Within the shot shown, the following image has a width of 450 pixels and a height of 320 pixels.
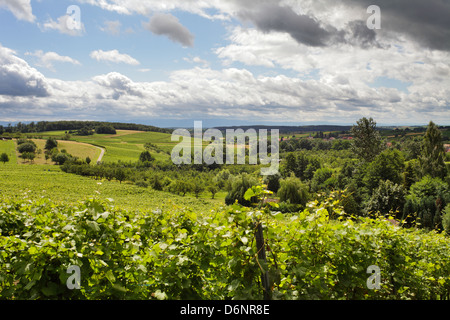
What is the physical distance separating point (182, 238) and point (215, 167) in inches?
4234

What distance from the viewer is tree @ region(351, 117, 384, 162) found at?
4772 cm

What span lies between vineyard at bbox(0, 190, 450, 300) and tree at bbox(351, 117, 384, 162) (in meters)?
50.3

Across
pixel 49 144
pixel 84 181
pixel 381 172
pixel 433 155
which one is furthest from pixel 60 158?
pixel 433 155

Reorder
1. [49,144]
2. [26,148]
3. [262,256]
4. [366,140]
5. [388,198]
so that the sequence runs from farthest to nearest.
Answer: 1. [49,144]
2. [26,148]
3. [366,140]
4. [388,198]
5. [262,256]

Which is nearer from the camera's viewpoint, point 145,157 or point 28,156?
point 28,156

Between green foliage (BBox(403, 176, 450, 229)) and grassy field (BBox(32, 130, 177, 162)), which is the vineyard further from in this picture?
grassy field (BBox(32, 130, 177, 162))

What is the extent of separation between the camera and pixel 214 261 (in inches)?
116

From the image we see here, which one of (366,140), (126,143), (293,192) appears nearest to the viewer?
(293,192)

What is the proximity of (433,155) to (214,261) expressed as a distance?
50.7 metres

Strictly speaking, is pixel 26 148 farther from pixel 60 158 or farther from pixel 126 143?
pixel 126 143

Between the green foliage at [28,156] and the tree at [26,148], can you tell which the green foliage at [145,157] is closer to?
the green foliage at [28,156]

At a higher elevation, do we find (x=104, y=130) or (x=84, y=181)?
(x=104, y=130)
